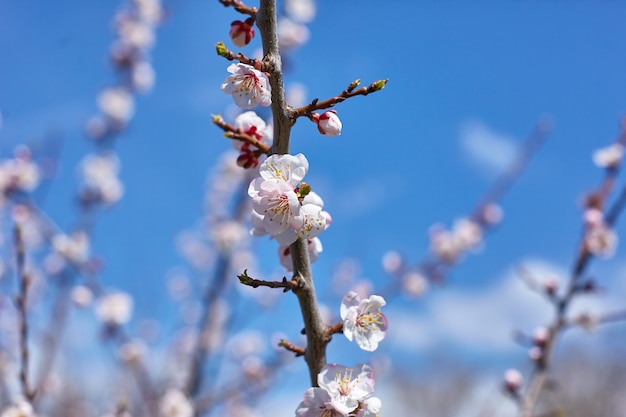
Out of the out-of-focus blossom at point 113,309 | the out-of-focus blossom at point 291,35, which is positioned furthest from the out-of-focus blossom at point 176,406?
the out-of-focus blossom at point 291,35

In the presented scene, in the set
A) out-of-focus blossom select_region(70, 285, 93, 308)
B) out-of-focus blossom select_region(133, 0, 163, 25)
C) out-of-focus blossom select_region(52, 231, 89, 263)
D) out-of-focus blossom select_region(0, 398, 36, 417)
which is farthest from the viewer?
out-of-focus blossom select_region(133, 0, 163, 25)

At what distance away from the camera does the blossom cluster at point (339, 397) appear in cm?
114

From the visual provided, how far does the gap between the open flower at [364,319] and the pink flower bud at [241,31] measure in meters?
0.71

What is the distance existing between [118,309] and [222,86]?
15.3 ft

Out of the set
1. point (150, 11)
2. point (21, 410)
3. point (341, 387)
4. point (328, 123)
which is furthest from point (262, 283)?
point (150, 11)

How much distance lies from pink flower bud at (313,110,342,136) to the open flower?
15.8 inches

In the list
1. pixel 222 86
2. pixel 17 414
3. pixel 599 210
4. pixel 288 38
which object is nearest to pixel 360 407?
pixel 222 86

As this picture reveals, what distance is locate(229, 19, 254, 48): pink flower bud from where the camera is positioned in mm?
1382

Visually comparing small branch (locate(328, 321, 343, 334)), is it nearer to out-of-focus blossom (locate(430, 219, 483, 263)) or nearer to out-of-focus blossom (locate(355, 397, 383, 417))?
out-of-focus blossom (locate(355, 397, 383, 417))

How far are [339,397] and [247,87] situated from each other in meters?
0.75

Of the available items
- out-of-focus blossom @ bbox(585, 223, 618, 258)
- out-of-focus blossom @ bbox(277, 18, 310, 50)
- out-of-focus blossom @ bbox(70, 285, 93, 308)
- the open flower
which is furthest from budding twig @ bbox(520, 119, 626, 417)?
out-of-focus blossom @ bbox(70, 285, 93, 308)

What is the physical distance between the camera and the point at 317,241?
1390 mm

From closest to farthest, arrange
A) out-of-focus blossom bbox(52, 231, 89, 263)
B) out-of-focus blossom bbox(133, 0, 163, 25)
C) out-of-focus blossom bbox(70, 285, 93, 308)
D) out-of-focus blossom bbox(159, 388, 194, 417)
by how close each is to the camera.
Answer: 1. out-of-focus blossom bbox(159, 388, 194, 417)
2. out-of-focus blossom bbox(52, 231, 89, 263)
3. out-of-focus blossom bbox(70, 285, 93, 308)
4. out-of-focus blossom bbox(133, 0, 163, 25)

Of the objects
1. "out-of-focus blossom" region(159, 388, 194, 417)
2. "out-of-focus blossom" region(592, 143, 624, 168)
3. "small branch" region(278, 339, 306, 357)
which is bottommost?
"small branch" region(278, 339, 306, 357)
